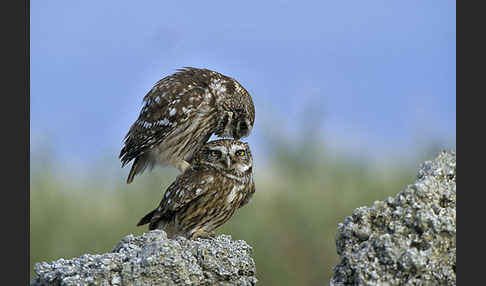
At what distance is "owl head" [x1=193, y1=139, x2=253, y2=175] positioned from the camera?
4.61 meters

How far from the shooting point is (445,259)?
324 cm

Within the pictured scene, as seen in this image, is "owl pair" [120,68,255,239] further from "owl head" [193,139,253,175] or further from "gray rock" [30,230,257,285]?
"gray rock" [30,230,257,285]

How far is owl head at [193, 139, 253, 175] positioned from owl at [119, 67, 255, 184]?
16.2 inches

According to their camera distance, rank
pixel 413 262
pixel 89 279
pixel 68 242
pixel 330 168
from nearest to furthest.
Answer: pixel 413 262, pixel 89 279, pixel 68 242, pixel 330 168

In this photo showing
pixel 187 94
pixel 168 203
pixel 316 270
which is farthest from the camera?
pixel 316 270

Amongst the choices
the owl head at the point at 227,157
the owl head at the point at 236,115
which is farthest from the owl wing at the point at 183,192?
the owl head at the point at 236,115

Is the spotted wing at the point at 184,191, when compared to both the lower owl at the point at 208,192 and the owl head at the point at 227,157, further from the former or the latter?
the owl head at the point at 227,157

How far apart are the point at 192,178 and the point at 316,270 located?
2495 mm

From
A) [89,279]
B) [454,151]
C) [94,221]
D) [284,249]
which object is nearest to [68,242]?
[94,221]

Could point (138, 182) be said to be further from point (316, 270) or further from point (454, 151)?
point (454, 151)

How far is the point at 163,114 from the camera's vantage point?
5.12 metres

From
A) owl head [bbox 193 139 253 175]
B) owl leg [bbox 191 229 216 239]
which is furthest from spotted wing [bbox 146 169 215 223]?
owl leg [bbox 191 229 216 239]

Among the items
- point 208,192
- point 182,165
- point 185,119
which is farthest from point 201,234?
point 185,119

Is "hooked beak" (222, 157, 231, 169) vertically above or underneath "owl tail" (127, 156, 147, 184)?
underneath
